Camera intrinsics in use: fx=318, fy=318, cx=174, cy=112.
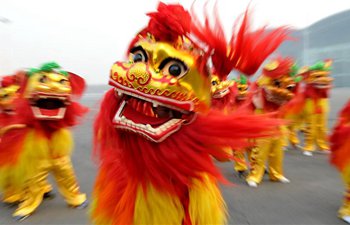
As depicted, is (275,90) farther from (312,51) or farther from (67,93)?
(312,51)

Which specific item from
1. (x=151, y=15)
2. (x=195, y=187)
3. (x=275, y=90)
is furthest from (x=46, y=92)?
(x=275, y=90)

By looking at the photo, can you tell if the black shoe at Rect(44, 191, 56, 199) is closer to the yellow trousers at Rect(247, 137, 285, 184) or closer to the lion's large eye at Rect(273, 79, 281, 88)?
the yellow trousers at Rect(247, 137, 285, 184)

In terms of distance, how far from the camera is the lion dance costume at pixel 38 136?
3.06m

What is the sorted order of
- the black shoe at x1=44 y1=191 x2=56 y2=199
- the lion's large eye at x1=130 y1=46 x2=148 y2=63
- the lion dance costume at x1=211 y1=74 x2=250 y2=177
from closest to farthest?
the lion's large eye at x1=130 y1=46 x2=148 y2=63, the black shoe at x1=44 y1=191 x2=56 y2=199, the lion dance costume at x1=211 y1=74 x2=250 y2=177

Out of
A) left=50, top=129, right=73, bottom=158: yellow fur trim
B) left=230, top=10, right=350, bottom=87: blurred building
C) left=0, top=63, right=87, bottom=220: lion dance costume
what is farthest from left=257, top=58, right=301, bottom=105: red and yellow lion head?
left=230, top=10, right=350, bottom=87: blurred building

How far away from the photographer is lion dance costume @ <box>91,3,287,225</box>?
55.7 inches

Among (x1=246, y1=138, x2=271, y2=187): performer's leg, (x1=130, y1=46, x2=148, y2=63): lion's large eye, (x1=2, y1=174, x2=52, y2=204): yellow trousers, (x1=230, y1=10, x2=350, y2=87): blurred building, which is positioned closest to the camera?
(x1=130, y1=46, x2=148, y2=63): lion's large eye

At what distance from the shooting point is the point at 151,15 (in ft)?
5.07

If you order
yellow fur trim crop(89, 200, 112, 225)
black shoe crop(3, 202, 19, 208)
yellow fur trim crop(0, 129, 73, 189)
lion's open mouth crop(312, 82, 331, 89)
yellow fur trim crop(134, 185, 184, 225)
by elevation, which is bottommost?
black shoe crop(3, 202, 19, 208)

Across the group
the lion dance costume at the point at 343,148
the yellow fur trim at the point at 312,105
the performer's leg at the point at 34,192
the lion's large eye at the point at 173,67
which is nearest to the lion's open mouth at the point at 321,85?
the yellow fur trim at the point at 312,105

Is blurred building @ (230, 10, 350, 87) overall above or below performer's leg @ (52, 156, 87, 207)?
above

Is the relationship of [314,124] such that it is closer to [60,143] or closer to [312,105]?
[312,105]

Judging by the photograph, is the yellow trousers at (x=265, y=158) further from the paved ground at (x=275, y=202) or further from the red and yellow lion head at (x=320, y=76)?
the red and yellow lion head at (x=320, y=76)

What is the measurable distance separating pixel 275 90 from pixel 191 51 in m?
2.74
